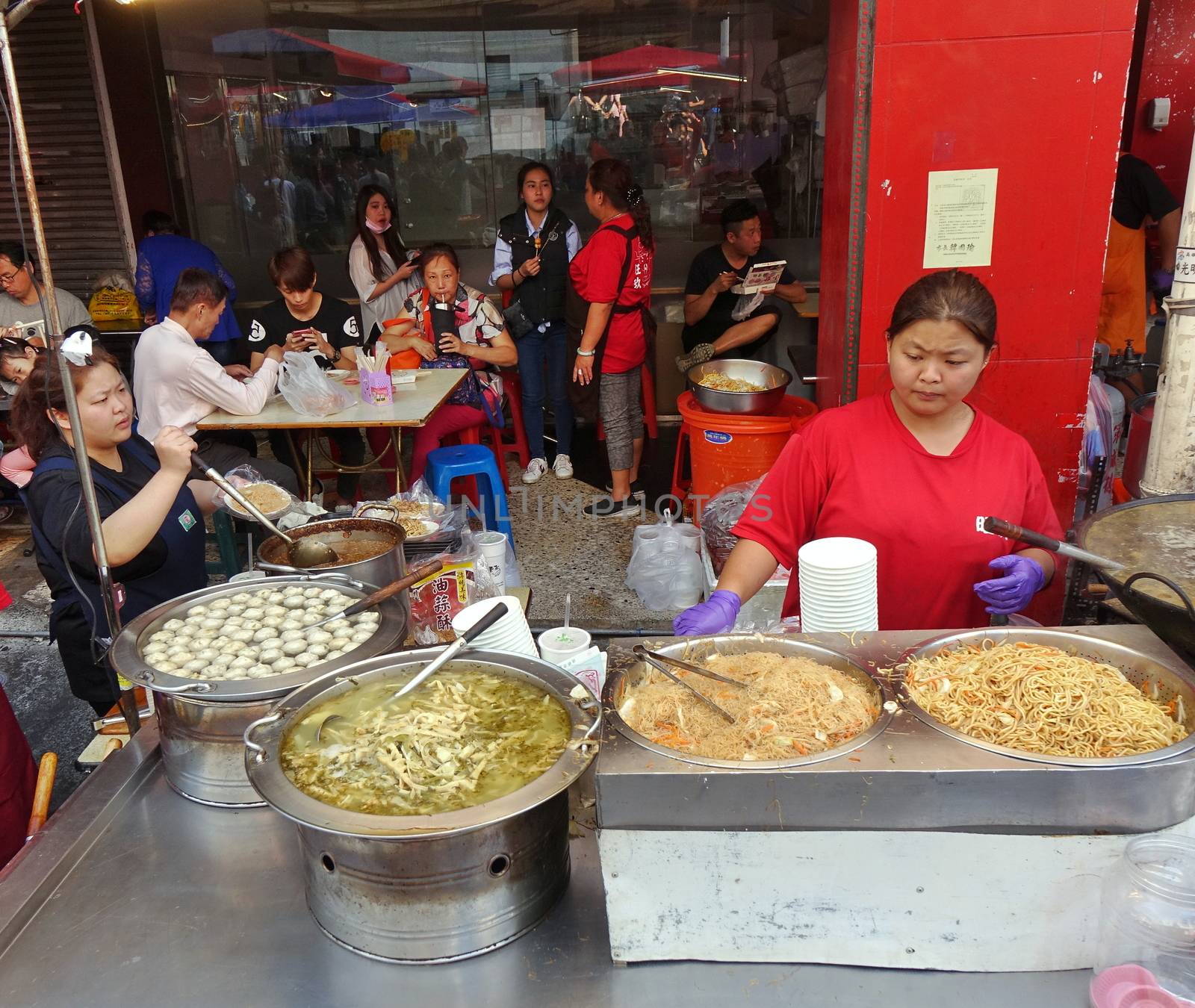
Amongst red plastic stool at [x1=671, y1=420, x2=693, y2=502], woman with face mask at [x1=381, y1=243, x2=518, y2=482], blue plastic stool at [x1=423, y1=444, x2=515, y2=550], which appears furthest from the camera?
woman with face mask at [x1=381, y1=243, x2=518, y2=482]

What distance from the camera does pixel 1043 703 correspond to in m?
1.50

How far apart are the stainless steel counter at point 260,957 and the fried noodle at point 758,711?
36 centimetres

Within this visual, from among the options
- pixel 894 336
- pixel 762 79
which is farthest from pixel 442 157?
pixel 894 336

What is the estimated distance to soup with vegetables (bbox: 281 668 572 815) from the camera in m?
1.48

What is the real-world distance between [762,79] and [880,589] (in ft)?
23.6

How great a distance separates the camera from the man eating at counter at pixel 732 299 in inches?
244

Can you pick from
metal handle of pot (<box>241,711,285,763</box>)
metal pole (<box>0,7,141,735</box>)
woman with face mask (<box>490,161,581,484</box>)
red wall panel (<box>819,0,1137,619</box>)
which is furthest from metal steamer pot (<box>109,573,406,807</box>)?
woman with face mask (<box>490,161,581,484</box>)

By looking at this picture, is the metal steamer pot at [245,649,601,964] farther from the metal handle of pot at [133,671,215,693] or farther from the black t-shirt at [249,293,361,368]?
the black t-shirt at [249,293,361,368]

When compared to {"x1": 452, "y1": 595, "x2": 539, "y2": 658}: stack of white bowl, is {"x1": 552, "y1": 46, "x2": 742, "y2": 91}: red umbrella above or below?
above

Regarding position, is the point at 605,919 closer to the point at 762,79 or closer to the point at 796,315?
the point at 796,315

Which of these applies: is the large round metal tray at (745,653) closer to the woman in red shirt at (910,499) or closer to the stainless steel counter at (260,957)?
the stainless steel counter at (260,957)

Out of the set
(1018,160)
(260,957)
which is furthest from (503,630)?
(1018,160)

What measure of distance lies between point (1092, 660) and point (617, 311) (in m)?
4.61

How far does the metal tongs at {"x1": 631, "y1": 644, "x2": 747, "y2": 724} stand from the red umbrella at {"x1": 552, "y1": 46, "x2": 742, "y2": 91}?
26.0 feet
